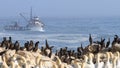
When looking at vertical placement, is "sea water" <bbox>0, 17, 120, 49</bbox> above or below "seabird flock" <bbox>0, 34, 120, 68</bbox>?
below

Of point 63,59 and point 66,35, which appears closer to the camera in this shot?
point 63,59

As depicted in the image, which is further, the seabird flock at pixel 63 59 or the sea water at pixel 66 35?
the sea water at pixel 66 35

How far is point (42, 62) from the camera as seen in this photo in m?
20.1

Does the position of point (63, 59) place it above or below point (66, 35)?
above

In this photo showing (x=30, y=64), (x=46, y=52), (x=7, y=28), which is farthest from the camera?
(x=7, y=28)

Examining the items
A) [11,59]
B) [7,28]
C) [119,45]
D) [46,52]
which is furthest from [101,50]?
[7,28]

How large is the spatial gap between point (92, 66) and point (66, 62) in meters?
2.01

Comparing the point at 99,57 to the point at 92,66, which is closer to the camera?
the point at 92,66

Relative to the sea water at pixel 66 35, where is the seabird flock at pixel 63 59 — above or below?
above

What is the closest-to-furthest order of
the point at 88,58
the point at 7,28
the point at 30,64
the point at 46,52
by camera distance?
the point at 30,64, the point at 88,58, the point at 46,52, the point at 7,28

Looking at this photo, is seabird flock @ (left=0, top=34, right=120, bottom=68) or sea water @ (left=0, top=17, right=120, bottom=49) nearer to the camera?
seabird flock @ (left=0, top=34, right=120, bottom=68)

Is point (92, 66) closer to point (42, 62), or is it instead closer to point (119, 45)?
point (42, 62)

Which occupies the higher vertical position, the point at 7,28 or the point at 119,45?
the point at 119,45

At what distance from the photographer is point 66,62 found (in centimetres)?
2275
